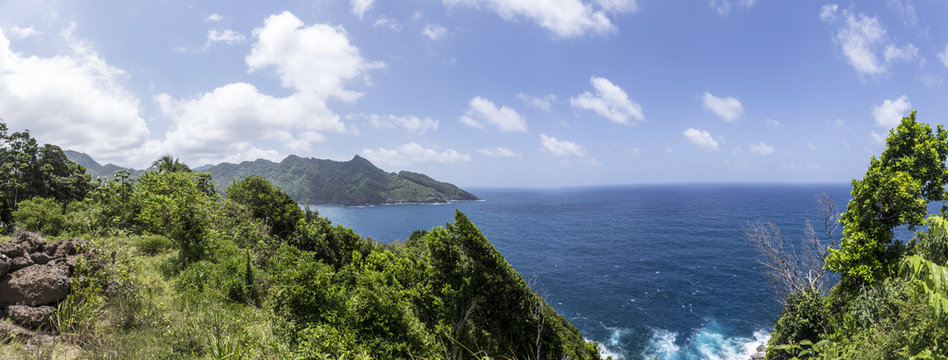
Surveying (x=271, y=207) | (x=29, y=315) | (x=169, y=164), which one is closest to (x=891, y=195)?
(x=29, y=315)

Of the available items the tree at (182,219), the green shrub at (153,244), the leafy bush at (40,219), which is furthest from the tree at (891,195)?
the leafy bush at (40,219)

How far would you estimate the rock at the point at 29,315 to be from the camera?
5660mm

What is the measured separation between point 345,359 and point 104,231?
18250mm

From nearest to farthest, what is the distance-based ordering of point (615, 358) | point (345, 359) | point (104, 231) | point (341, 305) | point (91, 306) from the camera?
point (91, 306), point (345, 359), point (341, 305), point (104, 231), point (615, 358)

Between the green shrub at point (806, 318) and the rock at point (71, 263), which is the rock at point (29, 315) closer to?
the rock at point (71, 263)

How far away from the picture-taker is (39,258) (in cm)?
659

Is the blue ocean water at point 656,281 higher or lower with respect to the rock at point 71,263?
lower

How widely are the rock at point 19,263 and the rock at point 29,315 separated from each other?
0.83 meters

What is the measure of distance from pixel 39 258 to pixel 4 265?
91 cm

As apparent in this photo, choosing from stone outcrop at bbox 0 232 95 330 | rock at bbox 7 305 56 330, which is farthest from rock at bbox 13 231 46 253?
rock at bbox 7 305 56 330

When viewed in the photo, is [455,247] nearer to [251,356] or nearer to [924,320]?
[251,356]

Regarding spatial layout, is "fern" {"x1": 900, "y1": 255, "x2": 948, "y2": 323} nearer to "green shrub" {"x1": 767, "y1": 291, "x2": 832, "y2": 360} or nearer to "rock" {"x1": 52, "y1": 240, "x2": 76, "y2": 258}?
"rock" {"x1": 52, "y1": 240, "x2": 76, "y2": 258}

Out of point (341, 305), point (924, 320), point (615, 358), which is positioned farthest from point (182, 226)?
point (615, 358)

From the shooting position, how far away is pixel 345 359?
275 inches
